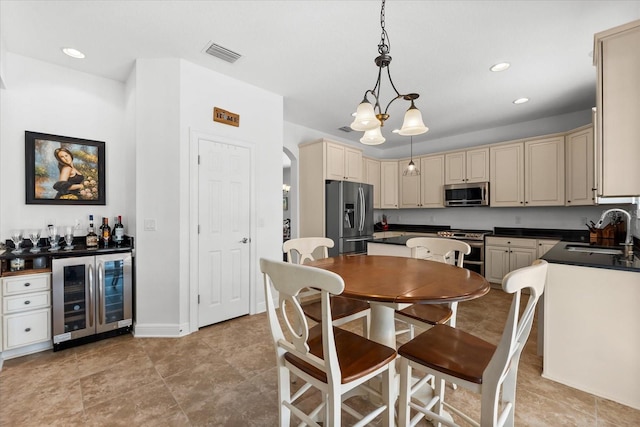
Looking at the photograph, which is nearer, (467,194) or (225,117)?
(225,117)

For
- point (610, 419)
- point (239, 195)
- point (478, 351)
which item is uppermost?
point (239, 195)

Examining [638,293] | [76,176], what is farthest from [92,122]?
[638,293]

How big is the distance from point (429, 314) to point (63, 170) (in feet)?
12.1

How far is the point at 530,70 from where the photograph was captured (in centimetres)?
296

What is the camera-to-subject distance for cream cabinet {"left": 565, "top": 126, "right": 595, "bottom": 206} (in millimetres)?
3713

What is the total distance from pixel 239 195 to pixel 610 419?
11.3ft

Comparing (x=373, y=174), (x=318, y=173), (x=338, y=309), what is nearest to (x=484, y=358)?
(x=338, y=309)

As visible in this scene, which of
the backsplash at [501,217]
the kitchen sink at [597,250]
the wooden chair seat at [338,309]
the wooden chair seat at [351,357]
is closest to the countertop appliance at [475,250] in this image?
the backsplash at [501,217]

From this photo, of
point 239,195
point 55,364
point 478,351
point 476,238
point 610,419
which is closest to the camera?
point 478,351

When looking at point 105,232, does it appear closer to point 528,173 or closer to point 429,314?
point 429,314

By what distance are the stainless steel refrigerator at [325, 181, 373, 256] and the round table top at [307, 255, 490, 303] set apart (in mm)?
2227

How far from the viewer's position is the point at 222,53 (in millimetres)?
2699

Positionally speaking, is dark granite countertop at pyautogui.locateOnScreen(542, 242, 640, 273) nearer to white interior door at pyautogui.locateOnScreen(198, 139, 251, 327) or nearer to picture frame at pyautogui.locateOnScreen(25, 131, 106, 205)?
white interior door at pyautogui.locateOnScreen(198, 139, 251, 327)

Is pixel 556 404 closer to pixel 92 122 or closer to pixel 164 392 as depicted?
pixel 164 392
